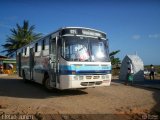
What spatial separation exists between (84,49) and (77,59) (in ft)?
2.26

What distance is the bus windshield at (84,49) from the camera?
10469mm

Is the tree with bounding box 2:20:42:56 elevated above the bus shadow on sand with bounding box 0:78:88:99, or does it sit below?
above

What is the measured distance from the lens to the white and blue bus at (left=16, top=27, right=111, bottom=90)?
10.4 meters

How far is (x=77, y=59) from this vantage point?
10469 mm

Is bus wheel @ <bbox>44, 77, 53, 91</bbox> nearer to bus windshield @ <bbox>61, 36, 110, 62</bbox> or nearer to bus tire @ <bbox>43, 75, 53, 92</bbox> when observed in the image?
bus tire @ <bbox>43, 75, 53, 92</bbox>

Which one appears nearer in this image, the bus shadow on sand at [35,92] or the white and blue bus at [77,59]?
the white and blue bus at [77,59]

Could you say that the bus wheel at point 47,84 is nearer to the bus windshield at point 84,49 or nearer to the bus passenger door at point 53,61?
the bus passenger door at point 53,61

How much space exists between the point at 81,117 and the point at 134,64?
1722 cm

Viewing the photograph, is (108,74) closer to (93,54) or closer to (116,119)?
(93,54)

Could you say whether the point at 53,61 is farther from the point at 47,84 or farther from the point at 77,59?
the point at 47,84

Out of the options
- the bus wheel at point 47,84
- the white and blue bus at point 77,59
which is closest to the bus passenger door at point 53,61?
the white and blue bus at point 77,59

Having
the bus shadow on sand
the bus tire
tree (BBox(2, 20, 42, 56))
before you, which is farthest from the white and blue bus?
tree (BBox(2, 20, 42, 56))

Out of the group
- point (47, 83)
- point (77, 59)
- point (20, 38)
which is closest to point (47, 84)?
point (47, 83)

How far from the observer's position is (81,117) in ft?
23.6
